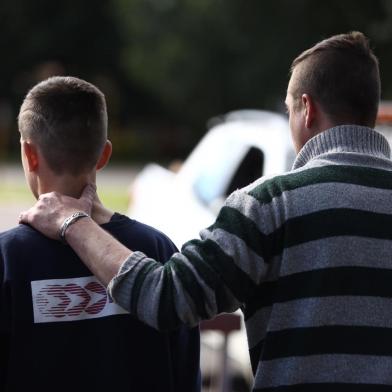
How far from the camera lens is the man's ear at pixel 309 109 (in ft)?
7.94

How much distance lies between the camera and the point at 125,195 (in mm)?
21109

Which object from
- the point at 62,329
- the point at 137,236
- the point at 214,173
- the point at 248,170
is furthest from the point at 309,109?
the point at 214,173

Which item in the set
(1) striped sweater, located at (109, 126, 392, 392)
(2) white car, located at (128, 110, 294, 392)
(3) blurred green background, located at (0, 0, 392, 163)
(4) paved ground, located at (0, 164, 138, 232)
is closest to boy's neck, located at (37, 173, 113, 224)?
(1) striped sweater, located at (109, 126, 392, 392)

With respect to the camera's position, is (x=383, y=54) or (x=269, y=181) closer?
(x=269, y=181)

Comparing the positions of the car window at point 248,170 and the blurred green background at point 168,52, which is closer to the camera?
the car window at point 248,170

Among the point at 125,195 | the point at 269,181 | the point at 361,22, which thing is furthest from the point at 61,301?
the point at 361,22

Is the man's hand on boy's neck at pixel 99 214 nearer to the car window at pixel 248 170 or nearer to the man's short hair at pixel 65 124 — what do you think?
the man's short hair at pixel 65 124

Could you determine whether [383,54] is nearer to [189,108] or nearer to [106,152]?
[189,108]

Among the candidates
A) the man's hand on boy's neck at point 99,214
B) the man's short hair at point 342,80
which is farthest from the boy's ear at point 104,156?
the man's short hair at point 342,80

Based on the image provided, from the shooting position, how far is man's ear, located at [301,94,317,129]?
2420 mm

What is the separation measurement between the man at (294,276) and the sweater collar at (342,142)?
0.25ft

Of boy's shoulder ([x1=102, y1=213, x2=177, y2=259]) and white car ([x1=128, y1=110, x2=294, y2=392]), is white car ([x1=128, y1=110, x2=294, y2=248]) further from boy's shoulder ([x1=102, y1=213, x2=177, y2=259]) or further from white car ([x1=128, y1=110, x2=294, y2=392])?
boy's shoulder ([x1=102, y1=213, x2=177, y2=259])

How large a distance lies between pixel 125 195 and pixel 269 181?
61.9 ft

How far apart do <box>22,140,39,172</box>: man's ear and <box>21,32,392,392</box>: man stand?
290 mm
